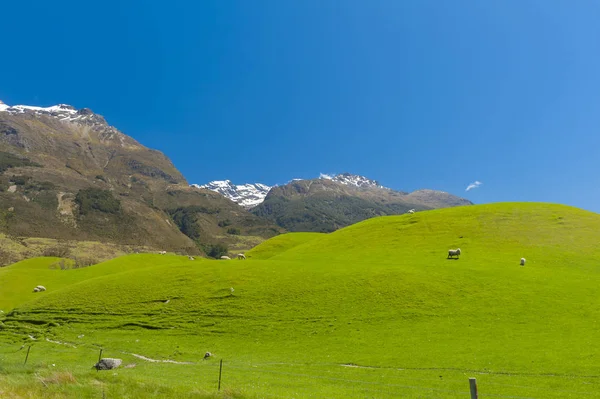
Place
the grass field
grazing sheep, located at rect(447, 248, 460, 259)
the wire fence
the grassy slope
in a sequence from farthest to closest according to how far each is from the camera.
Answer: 1. the grassy slope
2. grazing sheep, located at rect(447, 248, 460, 259)
3. the grass field
4. the wire fence

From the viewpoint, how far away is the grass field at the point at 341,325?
2531 centimetres

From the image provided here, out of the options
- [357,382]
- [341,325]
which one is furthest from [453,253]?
[357,382]

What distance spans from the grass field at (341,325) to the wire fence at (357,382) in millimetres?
177

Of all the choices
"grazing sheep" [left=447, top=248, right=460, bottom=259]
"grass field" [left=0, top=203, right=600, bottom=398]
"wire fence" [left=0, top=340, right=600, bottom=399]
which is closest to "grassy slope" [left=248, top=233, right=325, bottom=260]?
"grass field" [left=0, top=203, right=600, bottom=398]

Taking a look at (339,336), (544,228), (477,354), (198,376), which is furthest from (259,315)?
(544,228)

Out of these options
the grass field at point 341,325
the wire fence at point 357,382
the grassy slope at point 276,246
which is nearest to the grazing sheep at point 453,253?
the grass field at point 341,325

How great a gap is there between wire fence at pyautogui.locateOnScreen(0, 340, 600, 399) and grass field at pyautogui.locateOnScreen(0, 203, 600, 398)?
0.18 metres

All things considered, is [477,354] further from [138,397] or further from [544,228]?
[544,228]

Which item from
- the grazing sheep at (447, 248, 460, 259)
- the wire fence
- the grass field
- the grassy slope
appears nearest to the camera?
the wire fence

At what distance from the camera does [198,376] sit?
30.0 meters

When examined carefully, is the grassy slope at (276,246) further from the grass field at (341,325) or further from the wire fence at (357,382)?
the wire fence at (357,382)

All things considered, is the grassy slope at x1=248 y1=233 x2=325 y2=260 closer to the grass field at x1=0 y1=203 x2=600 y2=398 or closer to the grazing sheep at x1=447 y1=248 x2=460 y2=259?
the grass field at x1=0 y1=203 x2=600 y2=398

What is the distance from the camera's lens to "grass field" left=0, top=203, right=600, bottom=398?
25312 mm

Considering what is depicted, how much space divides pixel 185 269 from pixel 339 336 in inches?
1425
